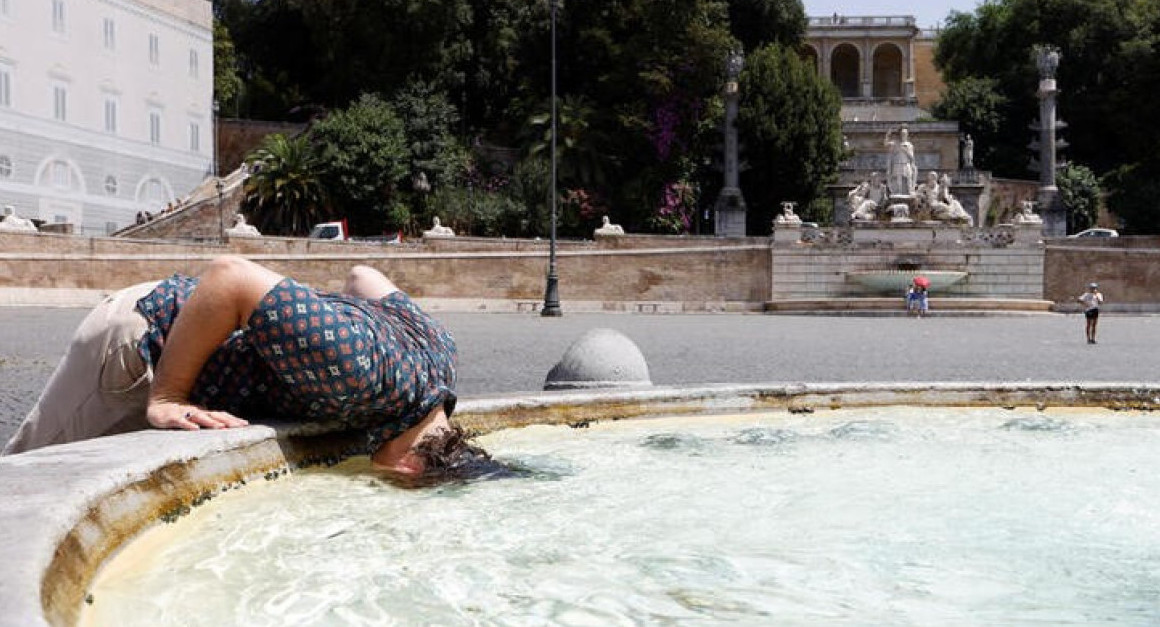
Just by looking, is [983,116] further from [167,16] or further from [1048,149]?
[167,16]

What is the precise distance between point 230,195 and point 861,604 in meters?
46.9

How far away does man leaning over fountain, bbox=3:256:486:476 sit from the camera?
4219mm

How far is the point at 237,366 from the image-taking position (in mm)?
4574

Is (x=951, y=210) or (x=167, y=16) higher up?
(x=167, y=16)

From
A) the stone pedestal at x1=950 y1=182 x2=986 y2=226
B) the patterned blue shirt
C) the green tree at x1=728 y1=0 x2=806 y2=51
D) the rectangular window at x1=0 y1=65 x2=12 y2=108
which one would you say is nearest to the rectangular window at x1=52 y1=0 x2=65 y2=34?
the rectangular window at x1=0 y1=65 x2=12 y2=108

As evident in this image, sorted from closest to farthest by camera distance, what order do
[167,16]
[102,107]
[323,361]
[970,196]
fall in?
1. [323,361]
2. [102,107]
3. [167,16]
4. [970,196]

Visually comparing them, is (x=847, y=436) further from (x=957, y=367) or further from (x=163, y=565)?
(x=957, y=367)

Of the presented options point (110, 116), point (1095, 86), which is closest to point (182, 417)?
point (110, 116)

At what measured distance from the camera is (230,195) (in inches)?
1880

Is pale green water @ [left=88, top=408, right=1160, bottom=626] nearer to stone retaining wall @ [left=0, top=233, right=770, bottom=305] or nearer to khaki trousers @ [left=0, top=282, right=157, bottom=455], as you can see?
khaki trousers @ [left=0, top=282, right=157, bottom=455]

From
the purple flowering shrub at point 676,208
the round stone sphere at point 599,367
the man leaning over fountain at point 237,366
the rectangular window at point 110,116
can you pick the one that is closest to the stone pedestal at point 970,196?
the purple flowering shrub at point 676,208

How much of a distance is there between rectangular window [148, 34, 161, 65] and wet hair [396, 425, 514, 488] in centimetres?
4552

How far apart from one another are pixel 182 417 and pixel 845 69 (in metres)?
91.1

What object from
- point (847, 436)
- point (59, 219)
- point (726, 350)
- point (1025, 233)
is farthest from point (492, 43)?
point (847, 436)
